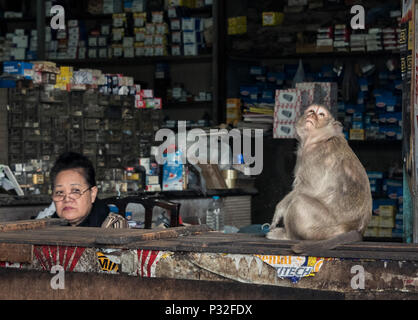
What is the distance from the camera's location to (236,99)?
28.0 feet

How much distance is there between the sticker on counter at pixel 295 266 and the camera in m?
2.07

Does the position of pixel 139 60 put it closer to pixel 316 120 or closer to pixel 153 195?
pixel 153 195

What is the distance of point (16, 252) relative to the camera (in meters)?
2.46

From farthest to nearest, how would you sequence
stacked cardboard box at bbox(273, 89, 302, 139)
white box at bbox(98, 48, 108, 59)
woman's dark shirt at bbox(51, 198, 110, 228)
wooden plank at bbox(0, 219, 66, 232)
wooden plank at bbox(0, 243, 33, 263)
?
white box at bbox(98, 48, 108, 59), stacked cardboard box at bbox(273, 89, 302, 139), woman's dark shirt at bbox(51, 198, 110, 228), wooden plank at bbox(0, 219, 66, 232), wooden plank at bbox(0, 243, 33, 263)

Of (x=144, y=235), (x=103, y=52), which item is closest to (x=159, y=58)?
(x=103, y=52)

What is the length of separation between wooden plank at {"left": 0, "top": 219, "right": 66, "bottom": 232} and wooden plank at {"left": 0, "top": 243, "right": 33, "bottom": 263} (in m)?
0.46

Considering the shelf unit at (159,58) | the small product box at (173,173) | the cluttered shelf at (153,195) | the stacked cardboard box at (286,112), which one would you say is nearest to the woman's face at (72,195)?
the cluttered shelf at (153,195)

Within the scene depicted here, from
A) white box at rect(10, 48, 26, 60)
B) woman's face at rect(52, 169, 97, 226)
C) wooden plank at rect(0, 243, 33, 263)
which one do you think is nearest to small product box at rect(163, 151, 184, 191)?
woman's face at rect(52, 169, 97, 226)

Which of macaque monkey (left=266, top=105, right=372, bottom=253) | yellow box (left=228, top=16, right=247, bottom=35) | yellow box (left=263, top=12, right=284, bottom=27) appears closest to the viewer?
macaque monkey (left=266, top=105, right=372, bottom=253)

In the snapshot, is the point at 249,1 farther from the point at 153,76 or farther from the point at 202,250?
the point at 202,250

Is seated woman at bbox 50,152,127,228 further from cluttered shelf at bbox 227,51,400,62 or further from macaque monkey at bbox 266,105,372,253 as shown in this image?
cluttered shelf at bbox 227,51,400,62

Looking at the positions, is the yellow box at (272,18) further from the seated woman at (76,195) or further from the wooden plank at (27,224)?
the wooden plank at (27,224)

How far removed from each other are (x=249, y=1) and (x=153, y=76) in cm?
179

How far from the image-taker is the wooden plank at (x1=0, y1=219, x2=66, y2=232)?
2955 millimetres
